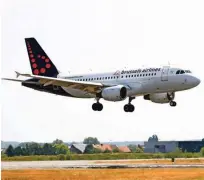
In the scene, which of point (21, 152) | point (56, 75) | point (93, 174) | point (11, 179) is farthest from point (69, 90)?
point (21, 152)

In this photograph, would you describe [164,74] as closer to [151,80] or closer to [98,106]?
[151,80]

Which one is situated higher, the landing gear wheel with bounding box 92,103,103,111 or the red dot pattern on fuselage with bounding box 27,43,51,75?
the red dot pattern on fuselage with bounding box 27,43,51,75

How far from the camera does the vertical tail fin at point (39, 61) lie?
89.3m

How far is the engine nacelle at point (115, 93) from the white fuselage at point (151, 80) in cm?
79

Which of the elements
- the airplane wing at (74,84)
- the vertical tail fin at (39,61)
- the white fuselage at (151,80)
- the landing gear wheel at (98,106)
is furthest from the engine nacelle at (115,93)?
the vertical tail fin at (39,61)

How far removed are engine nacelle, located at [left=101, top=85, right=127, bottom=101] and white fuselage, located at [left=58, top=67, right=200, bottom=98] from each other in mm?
794

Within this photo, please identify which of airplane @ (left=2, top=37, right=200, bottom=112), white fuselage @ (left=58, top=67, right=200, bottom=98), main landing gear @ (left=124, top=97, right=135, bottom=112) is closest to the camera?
white fuselage @ (left=58, top=67, right=200, bottom=98)

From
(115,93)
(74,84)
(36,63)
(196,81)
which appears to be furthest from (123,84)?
(36,63)

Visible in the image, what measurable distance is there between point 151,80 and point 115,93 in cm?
423

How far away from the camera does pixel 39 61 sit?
301 ft

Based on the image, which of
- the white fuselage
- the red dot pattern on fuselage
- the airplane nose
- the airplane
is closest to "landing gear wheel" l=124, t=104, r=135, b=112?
the airplane

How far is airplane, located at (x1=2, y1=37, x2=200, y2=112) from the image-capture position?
71875 millimetres

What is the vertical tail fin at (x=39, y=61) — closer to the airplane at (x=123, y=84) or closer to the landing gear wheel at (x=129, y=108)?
the airplane at (x=123, y=84)

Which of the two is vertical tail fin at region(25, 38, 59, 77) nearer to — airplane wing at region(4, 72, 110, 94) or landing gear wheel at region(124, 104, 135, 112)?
airplane wing at region(4, 72, 110, 94)
